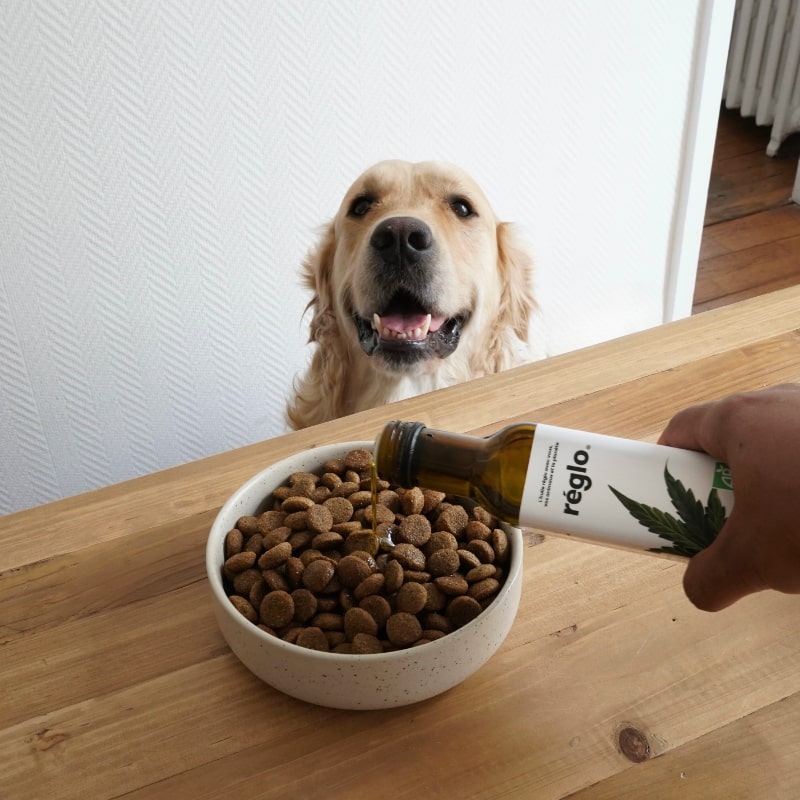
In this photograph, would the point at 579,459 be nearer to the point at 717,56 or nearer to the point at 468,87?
the point at 468,87

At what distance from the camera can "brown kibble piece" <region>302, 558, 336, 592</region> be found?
62cm

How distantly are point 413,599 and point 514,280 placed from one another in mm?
700

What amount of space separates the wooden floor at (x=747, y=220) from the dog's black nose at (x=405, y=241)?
112 centimetres

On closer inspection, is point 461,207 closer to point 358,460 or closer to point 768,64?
point 358,460

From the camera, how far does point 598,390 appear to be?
897 mm

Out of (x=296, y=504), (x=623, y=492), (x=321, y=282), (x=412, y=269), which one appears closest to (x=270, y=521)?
(x=296, y=504)

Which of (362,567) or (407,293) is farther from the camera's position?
(407,293)

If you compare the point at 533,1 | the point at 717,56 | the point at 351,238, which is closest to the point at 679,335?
the point at 351,238

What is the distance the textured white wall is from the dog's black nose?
19cm

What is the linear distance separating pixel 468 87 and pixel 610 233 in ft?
1.18

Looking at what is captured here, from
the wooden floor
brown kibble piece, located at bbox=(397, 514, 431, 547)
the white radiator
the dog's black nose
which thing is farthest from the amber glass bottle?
the white radiator

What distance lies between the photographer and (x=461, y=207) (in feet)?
3.68

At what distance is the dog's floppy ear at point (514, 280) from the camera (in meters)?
1.20

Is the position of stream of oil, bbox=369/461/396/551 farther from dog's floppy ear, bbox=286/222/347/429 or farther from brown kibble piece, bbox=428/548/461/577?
dog's floppy ear, bbox=286/222/347/429
